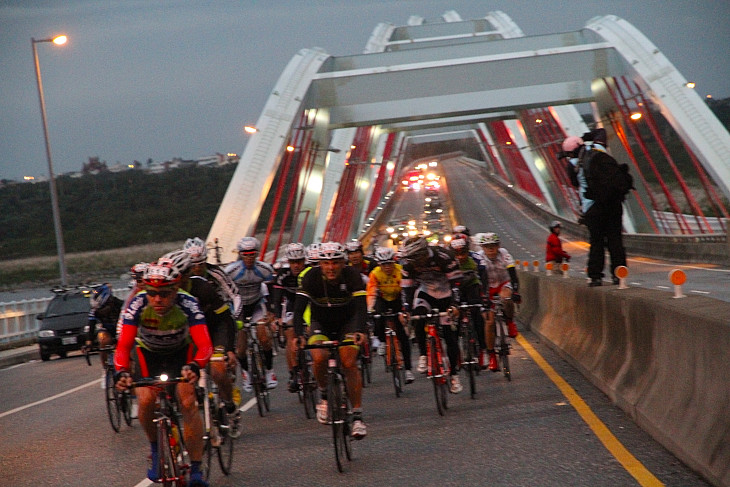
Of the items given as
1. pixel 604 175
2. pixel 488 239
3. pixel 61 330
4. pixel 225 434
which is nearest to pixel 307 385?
pixel 225 434

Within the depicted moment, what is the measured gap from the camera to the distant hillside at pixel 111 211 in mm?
114125

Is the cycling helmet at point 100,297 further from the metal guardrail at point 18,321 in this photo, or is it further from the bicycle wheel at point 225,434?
the metal guardrail at point 18,321

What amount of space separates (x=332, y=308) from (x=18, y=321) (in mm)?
23274

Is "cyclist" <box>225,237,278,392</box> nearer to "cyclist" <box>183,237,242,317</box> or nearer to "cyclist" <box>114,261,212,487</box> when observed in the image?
"cyclist" <box>183,237,242,317</box>

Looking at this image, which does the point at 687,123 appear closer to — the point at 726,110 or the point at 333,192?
the point at 333,192

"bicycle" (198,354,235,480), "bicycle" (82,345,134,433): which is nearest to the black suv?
"bicycle" (82,345,134,433)

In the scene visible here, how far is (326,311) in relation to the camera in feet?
31.4

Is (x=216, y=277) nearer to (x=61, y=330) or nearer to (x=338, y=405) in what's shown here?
(x=338, y=405)

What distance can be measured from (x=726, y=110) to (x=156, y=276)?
173 m

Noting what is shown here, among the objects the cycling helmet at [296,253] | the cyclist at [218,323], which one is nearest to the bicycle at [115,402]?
the cyclist at [218,323]

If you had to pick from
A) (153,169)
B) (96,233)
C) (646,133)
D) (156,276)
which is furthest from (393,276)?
(153,169)

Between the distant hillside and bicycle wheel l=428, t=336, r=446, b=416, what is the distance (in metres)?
99.6

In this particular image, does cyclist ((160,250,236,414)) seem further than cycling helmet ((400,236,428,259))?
No

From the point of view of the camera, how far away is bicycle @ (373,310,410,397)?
→ 12.4 metres
